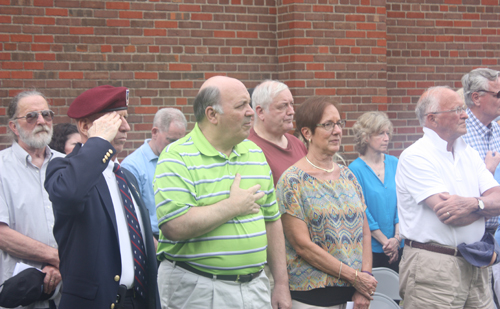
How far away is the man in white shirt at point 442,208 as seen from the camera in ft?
11.6

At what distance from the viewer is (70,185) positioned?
244 centimetres

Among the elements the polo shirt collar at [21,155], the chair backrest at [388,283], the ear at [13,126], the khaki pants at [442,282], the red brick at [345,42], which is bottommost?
the chair backrest at [388,283]

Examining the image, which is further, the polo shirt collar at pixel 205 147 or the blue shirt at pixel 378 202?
the blue shirt at pixel 378 202

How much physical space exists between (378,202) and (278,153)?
4.64 feet

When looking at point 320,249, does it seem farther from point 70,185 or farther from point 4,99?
point 4,99

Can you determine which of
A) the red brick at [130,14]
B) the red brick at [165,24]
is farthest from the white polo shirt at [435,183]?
the red brick at [130,14]

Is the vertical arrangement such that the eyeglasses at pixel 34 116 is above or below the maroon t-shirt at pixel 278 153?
above

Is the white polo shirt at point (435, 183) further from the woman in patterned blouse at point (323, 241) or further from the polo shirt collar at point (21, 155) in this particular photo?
the polo shirt collar at point (21, 155)

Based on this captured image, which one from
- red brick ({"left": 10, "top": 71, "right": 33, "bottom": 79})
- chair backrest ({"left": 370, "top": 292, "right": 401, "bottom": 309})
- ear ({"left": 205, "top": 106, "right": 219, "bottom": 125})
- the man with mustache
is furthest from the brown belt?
red brick ({"left": 10, "top": 71, "right": 33, "bottom": 79})

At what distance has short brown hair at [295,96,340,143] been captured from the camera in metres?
3.48

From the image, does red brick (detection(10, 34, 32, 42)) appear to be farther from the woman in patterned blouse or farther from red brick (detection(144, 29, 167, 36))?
the woman in patterned blouse

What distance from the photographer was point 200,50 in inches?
235

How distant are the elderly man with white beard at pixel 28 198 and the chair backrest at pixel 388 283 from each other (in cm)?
A: 261

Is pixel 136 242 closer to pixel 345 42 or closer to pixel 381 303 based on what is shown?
pixel 381 303
